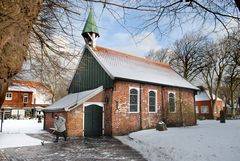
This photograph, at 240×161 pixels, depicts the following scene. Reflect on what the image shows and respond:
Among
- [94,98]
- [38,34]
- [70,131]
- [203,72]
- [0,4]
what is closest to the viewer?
[0,4]

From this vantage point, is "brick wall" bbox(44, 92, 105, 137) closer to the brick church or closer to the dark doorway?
the brick church

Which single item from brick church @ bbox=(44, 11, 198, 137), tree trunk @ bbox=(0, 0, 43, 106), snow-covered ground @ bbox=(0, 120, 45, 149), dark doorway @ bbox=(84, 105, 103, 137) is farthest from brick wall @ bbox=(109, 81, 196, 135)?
tree trunk @ bbox=(0, 0, 43, 106)

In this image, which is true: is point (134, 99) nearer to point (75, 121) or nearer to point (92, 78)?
point (92, 78)

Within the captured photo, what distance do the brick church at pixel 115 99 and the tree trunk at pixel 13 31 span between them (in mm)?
12855

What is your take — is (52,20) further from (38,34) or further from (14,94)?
(14,94)

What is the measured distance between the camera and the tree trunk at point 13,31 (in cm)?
254

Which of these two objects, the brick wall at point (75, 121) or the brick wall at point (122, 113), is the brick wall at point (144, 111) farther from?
the brick wall at point (75, 121)

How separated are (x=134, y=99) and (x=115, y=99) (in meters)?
2.17

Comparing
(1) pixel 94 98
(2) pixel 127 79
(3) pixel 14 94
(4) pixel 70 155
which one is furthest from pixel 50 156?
(3) pixel 14 94

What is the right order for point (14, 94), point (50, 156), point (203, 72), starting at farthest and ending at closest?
point (14, 94) < point (203, 72) < point (50, 156)

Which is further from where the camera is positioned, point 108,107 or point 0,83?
point 108,107

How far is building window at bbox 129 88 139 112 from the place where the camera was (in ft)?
64.8

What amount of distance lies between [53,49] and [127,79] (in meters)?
14.4

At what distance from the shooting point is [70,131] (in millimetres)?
17375
